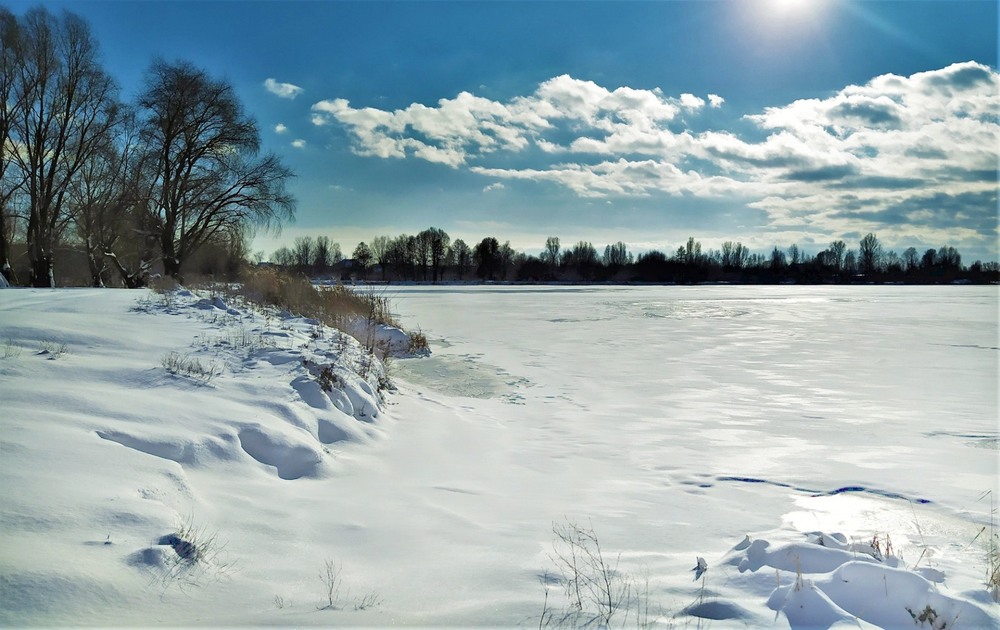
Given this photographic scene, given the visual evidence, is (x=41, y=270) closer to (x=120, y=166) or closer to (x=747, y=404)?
(x=120, y=166)

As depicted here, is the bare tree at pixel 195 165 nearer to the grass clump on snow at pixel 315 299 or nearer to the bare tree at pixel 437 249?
the grass clump on snow at pixel 315 299

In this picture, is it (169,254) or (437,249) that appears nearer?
(169,254)

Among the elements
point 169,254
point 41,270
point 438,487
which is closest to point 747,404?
point 438,487

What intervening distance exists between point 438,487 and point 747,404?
5.51m

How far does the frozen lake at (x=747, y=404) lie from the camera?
211 inches

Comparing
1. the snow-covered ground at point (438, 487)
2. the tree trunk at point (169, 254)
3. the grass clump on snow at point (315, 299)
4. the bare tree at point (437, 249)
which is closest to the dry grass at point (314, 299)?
the grass clump on snow at point (315, 299)

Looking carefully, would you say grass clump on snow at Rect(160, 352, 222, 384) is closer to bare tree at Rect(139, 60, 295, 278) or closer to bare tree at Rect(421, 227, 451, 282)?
bare tree at Rect(139, 60, 295, 278)

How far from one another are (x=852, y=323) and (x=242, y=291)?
20584 millimetres

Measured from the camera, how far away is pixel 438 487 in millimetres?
4824

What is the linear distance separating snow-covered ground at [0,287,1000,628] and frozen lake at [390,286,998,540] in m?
0.06

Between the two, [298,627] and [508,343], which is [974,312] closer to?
[508,343]

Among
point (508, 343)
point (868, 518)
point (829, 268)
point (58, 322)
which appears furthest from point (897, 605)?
point (829, 268)

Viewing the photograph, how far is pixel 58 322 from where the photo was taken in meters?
7.28

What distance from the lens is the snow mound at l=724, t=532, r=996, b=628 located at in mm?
2549
